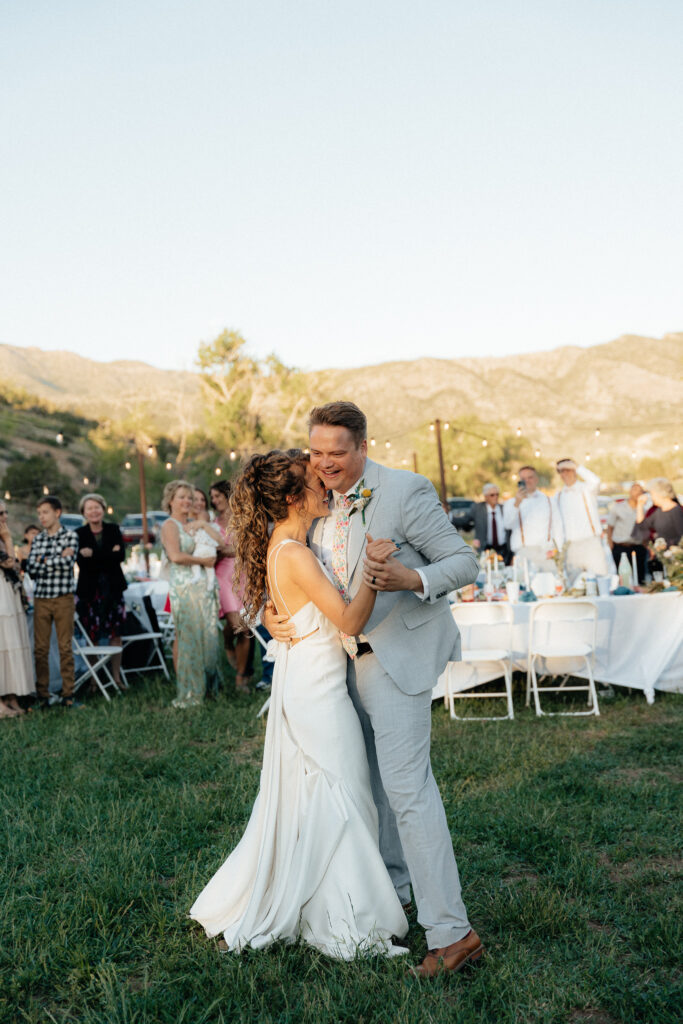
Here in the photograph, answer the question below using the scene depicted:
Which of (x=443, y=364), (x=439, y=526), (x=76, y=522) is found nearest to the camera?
(x=439, y=526)

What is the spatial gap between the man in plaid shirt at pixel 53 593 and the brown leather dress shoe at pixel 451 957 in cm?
606

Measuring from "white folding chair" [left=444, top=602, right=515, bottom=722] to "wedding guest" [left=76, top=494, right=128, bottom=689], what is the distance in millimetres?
3599

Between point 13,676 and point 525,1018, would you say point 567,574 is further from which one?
point 525,1018

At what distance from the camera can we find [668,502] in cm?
948

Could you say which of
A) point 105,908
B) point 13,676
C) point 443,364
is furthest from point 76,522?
point 443,364

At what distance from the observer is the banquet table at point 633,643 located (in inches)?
285

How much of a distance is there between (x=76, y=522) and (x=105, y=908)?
26468 millimetres

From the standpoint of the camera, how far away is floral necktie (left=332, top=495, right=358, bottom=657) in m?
3.03

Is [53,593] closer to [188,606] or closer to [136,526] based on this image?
[188,606]

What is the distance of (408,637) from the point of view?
2.96 m

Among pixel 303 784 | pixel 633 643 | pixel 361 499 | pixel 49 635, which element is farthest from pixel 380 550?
pixel 49 635

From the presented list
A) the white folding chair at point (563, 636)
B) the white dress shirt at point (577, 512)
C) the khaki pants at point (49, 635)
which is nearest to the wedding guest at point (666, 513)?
the white dress shirt at point (577, 512)

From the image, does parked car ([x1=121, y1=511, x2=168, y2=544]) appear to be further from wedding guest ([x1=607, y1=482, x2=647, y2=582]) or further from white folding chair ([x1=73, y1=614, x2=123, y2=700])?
white folding chair ([x1=73, y1=614, x2=123, y2=700])

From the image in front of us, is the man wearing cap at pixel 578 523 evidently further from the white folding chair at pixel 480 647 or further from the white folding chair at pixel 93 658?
the white folding chair at pixel 93 658
